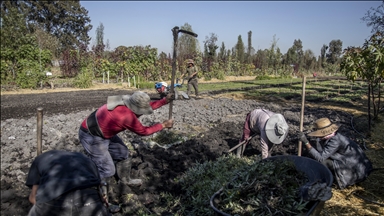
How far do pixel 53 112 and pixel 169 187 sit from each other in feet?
23.4

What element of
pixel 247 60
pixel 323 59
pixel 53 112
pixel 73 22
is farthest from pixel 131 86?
pixel 323 59

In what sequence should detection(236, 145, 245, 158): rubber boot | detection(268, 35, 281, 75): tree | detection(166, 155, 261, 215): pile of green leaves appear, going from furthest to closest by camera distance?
detection(268, 35, 281, 75): tree
detection(236, 145, 245, 158): rubber boot
detection(166, 155, 261, 215): pile of green leaves

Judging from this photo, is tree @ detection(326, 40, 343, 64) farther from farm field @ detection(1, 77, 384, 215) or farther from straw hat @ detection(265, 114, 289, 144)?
straw hat @ detection(265, 114, 289, 144)

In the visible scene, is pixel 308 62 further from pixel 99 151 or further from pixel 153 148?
pixel 99 151

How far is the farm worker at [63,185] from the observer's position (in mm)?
2273

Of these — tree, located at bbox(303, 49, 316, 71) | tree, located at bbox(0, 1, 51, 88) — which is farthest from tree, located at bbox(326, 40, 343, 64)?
tree, located at bbox(0, 1, 51, 88)

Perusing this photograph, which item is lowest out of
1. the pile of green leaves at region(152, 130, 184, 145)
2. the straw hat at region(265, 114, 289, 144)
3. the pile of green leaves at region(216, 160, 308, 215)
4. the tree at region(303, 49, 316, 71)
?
the pile of green leaves at region(152, 130, 184, 145)

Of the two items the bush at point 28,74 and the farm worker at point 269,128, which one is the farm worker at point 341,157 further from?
the bush at point 28,74

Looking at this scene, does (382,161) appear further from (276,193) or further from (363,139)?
(276,193)

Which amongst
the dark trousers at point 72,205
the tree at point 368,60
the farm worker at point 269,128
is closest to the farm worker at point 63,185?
the dark trousers at point 72,205

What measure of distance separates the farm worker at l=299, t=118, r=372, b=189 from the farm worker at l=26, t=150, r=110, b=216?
120 inches

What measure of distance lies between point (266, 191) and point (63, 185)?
1.98 m

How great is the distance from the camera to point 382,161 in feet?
18.7

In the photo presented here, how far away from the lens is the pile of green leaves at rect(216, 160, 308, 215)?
304 cm
